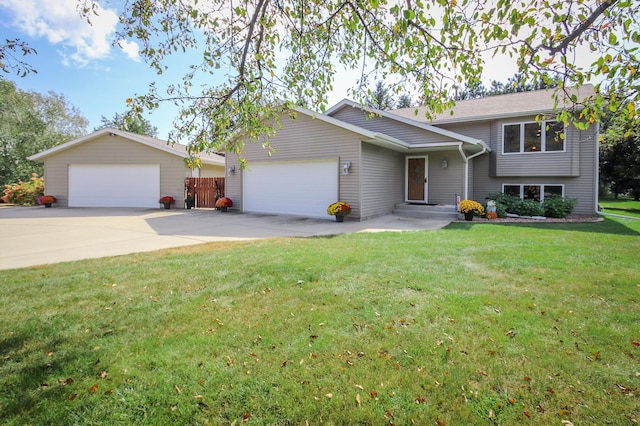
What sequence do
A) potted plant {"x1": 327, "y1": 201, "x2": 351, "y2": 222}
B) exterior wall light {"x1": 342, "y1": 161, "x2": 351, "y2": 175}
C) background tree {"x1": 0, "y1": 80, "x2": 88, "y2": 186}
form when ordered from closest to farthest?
potted plant {"x1": 327, "y1": 201, "x2": 351, "y2": 222}, exterior wall light {"x1": 342, "y1": 161, "x2": 351, "y2": 175}, background tree {"x1": 0, "y1": 80, "x2": 88, "y2": 186}

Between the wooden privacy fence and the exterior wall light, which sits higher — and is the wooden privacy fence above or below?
below

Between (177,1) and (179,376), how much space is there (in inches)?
192

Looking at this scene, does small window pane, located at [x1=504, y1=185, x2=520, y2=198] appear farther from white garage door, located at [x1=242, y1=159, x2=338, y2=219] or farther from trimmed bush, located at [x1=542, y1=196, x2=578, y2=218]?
white garage door, located at [x1=242, y1=159, x2=338, y2=219]

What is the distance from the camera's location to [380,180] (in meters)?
12.7

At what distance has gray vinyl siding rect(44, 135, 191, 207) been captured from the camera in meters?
16.6

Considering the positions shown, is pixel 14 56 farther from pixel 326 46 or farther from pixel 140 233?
pixel 140 233

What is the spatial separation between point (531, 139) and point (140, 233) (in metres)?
14.1

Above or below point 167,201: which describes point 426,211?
below

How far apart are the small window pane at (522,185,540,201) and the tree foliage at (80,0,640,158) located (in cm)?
1157

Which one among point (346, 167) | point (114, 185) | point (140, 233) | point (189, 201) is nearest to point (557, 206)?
point (346, 167)

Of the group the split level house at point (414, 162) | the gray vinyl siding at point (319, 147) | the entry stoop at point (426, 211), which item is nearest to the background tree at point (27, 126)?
the gray vinyl siding at point (319, 147)

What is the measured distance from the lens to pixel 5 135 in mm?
24156

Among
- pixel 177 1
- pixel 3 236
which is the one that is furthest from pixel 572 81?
pixel 3 236

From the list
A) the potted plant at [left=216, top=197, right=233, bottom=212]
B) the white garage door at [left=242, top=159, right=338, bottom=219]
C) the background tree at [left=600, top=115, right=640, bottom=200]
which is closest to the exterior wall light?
the white garage door at [left=242, top=159, right=338, bottom=219]
